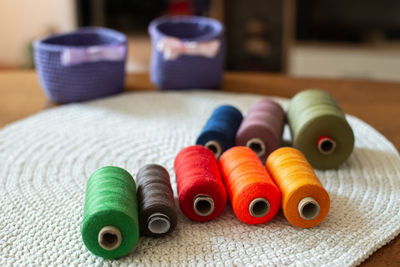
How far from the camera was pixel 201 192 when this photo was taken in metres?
1.01

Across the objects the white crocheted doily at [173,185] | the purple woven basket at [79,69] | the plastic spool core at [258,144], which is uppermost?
the purple woven basket at [79,69]

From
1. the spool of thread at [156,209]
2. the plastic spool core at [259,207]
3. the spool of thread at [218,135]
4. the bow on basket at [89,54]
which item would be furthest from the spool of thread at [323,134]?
the bow on basket at [89,54]

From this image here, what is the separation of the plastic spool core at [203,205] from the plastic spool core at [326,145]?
0.35 m

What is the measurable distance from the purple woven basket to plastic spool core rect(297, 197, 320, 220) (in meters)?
0.90

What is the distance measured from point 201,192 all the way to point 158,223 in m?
0.10

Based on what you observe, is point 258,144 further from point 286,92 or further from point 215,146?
point 286,92

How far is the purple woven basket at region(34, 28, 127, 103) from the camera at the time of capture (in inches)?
63.5

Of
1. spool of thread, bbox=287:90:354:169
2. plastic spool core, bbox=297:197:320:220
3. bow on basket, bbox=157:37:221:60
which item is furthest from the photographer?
bow on basket, bbox=157:37:221:60

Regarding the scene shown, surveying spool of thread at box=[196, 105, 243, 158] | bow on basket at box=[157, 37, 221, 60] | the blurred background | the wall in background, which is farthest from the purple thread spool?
the wall in background

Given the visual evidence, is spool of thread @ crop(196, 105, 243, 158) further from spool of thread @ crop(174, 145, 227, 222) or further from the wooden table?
the wooden table

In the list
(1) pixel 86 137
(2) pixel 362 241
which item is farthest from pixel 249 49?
(2) pixel 362 241

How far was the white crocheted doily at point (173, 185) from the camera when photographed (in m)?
0.94

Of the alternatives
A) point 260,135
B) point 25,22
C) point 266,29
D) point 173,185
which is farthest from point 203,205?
point 25,22

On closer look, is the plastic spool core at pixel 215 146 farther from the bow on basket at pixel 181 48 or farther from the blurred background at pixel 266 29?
the blurred background at pixel 266 29
